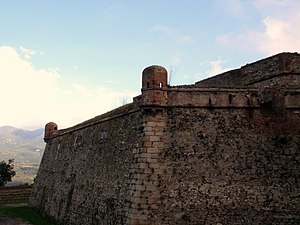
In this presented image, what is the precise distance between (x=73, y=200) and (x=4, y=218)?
5348 millimetres

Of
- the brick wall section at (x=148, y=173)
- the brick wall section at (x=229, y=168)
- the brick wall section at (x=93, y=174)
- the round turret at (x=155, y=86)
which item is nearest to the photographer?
the brick wall section at (x=148, y=173)

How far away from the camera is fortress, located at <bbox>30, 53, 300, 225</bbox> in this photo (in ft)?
37.8

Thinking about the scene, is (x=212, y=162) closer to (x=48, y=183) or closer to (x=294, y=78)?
(x=294, y=78)

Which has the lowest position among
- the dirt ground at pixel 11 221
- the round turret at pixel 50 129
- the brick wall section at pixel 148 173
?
the dirt ground at pixel 11 221

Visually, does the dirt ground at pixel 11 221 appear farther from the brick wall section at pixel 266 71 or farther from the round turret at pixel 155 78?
the brick wall section at pixel 266 71

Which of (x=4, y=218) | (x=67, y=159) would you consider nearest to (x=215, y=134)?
(x=67, y=159)

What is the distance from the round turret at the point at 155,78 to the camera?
1236 centimetres

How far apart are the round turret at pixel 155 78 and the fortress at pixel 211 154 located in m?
0.04

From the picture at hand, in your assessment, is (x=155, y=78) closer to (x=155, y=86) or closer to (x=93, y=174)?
(x=155, y=86)

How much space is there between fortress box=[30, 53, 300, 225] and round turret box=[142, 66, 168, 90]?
38 mm

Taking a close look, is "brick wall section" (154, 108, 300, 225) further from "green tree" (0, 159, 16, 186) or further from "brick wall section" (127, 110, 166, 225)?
"green tree" (0, 159, 16, 186)

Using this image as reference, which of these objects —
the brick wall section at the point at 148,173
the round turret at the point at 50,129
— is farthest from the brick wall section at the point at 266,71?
the round turret at the point at 50,129

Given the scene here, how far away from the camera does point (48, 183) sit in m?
24.0

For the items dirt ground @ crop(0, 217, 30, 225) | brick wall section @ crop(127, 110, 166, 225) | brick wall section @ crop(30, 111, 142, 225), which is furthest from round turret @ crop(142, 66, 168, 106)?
dirt ground @ crop(0, 217, 30, 225)
